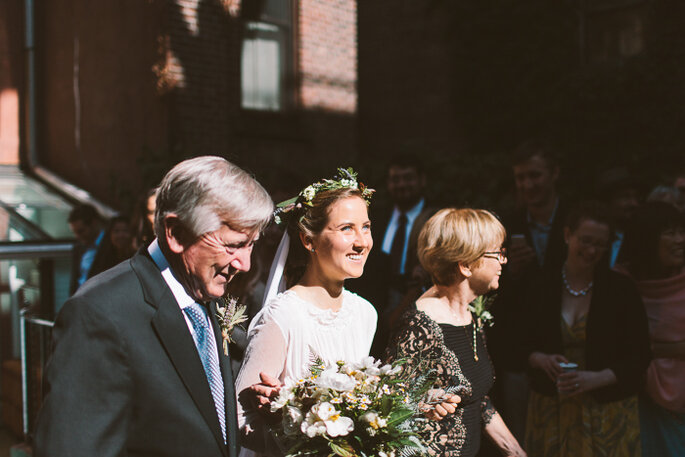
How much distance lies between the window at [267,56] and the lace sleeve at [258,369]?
25.5 feet

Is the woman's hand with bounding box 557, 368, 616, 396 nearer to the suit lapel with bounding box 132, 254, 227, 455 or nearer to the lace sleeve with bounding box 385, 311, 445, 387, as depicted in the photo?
the lace sleeve with bounding box 385, 311, 445, 387

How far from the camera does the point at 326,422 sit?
2.13m

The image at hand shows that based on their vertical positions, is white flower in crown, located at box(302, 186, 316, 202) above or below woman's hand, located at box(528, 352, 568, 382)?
above

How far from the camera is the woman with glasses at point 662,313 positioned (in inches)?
152

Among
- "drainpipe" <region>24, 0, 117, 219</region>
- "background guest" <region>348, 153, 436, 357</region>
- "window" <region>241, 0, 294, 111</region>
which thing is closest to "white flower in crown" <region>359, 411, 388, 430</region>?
"background guest" <region>348, 153, 436, 357</region>

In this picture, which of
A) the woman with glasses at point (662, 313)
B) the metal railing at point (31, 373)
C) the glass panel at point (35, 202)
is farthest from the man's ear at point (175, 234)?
the glass panel at point (35, 202)

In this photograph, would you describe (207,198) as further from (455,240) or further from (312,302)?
(455,240)

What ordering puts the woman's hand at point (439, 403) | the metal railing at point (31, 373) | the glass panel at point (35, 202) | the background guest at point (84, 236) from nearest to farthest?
the woman's hand at point (439, 403) < the metal railing at point (31, 373) < the background guest at point (84, 236) < the glass panel at point (35, 202)

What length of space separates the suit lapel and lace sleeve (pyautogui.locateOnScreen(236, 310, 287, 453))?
62cm

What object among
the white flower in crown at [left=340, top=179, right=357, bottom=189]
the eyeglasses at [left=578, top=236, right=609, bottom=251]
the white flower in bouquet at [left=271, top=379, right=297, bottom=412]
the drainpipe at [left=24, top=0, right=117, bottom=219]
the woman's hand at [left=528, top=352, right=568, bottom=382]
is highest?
the drainpipe at [left=24, top=0, right=117, bottom=219]

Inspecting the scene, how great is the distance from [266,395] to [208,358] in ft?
1.44

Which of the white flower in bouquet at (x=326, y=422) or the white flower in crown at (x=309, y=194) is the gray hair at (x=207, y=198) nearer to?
the white flower in bouquet at (x=326, y=422)

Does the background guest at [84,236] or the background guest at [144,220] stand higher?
the background guest at [144,220]

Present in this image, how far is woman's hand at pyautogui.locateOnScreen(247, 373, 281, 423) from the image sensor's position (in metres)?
2.30
